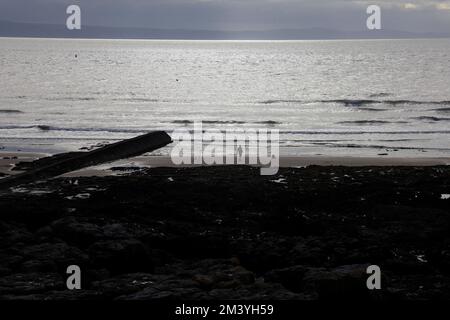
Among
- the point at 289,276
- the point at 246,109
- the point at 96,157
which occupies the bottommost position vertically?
the point at 289,276

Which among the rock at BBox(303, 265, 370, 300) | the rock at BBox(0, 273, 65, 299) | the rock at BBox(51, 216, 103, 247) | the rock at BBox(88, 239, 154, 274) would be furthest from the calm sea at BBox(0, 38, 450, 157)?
the rock at BBox(303, 265, 370, 300)

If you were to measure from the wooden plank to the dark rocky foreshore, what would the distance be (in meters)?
0.63

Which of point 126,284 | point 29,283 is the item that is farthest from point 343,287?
point 29,283

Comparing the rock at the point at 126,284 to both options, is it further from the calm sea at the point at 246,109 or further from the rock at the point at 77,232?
the calm sea at the point at 246,109

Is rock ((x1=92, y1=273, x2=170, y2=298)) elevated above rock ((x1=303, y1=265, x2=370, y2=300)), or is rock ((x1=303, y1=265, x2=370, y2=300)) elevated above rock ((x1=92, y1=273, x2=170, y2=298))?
rock ((x1=303, y1=265, x2=370, y2=300))

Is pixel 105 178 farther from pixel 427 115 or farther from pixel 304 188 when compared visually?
pixel 427 115

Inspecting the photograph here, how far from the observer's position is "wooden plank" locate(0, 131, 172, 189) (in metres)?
13.8

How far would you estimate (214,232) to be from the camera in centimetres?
1247

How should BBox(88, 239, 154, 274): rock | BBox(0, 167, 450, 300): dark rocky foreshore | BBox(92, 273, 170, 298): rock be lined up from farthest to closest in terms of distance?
BBox(88, 239, 154, 274): rock < BBox(0, 167, 450, 300): dark rocky foreshore < BBox(92, 273, 170, 298): rock

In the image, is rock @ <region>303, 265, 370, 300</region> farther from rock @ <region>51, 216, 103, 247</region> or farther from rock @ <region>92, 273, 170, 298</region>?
rock @ <region>51, 216, 103, 247</region>

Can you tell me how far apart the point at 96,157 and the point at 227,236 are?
3789mm

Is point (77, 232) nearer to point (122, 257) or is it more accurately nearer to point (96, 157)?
point (122, 257)

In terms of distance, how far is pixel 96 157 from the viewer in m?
14.0

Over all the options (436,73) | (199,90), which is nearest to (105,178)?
(199,90)
